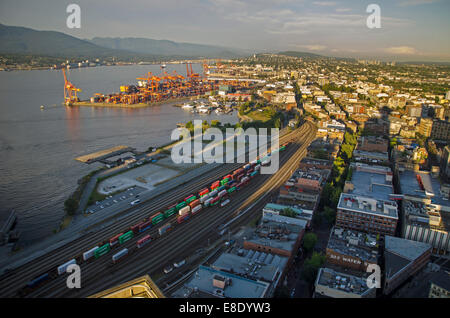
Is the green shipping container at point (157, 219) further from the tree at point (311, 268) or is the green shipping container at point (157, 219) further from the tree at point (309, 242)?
the tree at point (311, 268)

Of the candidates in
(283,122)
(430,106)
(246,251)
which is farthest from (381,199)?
(430,106)

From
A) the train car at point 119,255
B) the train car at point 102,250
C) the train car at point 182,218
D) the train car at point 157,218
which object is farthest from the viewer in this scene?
the train car at point 182,218

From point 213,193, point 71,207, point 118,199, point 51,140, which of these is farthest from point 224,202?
point 51,140

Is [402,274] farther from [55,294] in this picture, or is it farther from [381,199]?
[55,294]

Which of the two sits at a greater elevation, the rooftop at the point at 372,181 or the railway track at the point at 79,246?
the rooftop at the point at 372,181

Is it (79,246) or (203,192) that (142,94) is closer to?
(203,192)

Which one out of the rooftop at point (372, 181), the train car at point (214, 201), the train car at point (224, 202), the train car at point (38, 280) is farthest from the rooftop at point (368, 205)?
the train car at point (38, 280)
